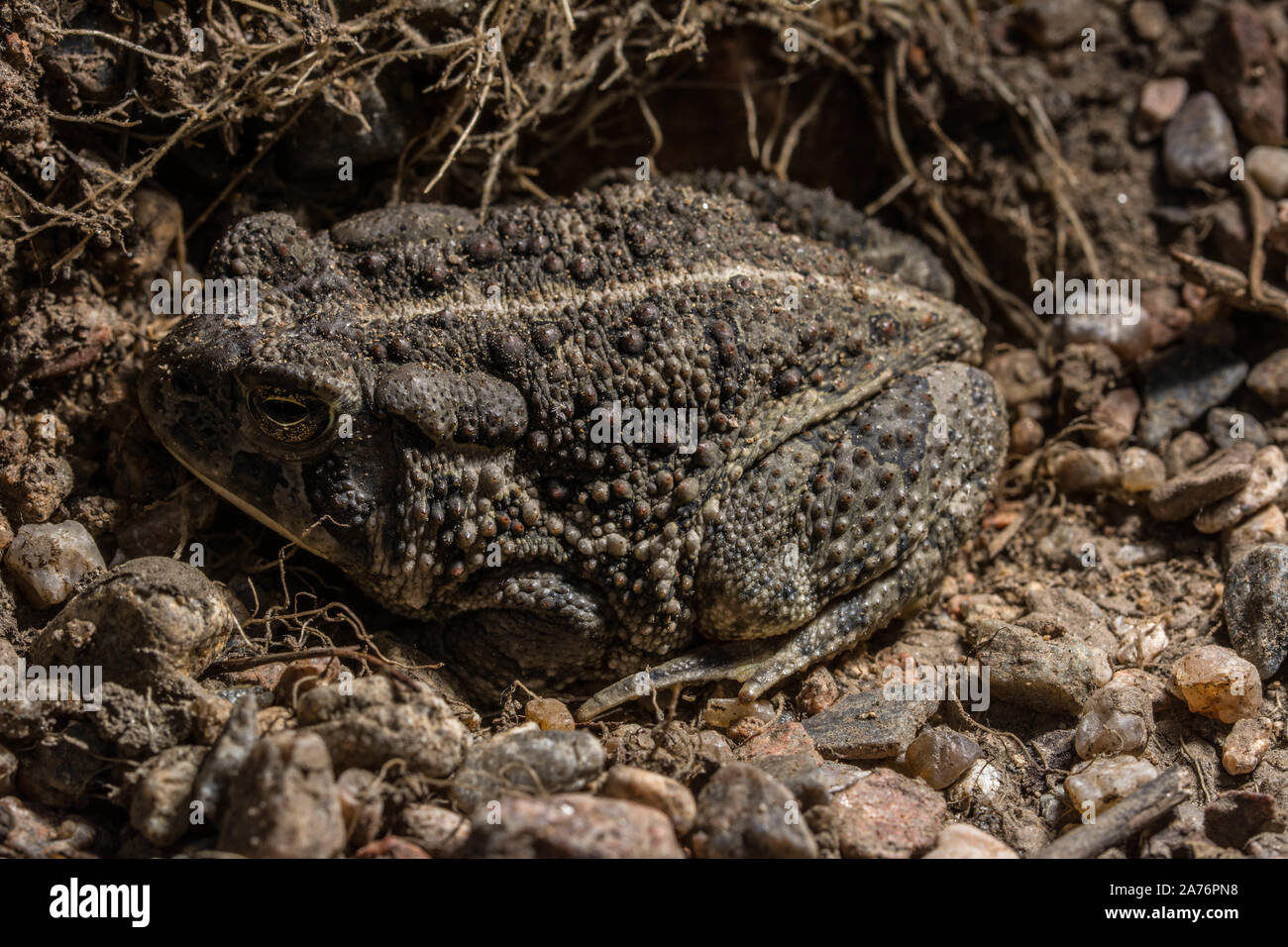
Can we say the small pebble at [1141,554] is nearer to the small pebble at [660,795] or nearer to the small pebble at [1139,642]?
the small pebble at [1139,642]

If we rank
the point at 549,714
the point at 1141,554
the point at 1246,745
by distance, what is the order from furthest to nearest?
the point at 1141,554
the point at 549,714
the point at 1246,745

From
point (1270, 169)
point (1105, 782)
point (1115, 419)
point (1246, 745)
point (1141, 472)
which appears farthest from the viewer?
point (1270, 169)

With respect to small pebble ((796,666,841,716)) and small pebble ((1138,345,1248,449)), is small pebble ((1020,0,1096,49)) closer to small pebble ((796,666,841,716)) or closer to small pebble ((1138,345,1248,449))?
small pebble ((1138,345,1248,449))

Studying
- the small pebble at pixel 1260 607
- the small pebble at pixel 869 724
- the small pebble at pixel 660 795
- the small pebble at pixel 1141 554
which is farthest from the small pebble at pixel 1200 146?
the small pebble at pixel 660 795

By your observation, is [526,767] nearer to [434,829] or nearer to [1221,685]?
[434,829]

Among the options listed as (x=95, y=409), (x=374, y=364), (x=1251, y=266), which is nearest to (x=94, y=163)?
(x=95, y=409)

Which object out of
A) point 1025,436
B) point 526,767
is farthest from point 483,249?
point 1025,436
